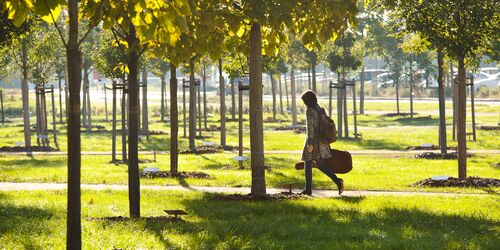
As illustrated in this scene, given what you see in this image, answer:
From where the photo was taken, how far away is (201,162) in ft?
73.6

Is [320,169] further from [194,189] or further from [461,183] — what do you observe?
[461,183]

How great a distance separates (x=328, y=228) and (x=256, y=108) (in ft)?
12.8

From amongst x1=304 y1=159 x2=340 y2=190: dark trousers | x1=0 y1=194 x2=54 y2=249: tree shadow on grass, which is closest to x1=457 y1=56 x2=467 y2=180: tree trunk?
x1=304 y1=159 x2=340 y2=190: dark trousers

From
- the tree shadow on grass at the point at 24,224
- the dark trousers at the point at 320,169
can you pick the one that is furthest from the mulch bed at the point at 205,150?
the tree shadow on grass at the point at 24,224

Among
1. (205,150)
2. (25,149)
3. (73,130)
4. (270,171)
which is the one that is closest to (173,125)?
(270,171)

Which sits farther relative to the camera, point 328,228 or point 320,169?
point 320,169

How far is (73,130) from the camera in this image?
7293 millimetres

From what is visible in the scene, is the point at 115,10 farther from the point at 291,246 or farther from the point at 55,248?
the point at 291,246

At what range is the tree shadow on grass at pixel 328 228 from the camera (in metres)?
8.70

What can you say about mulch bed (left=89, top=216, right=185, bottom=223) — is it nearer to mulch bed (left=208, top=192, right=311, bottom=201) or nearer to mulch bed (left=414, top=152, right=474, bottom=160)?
mulch bed (left=208, top=192, right=311, bottom=201)

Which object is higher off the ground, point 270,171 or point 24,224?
point 24,224

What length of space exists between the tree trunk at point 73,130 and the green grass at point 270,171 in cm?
882

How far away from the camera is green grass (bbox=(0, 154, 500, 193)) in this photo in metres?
16.8

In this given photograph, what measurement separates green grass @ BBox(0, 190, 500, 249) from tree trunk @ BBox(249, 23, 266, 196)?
Result: 0.82 metres
